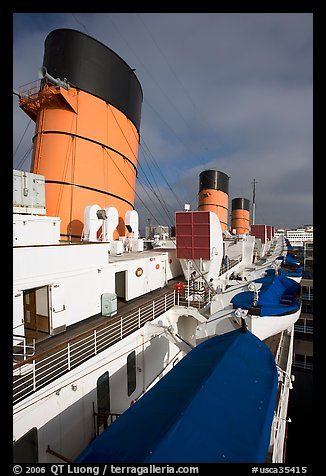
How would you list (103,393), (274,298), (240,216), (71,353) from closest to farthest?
(71,353) < (103,393) < (274,298) < (240,216)

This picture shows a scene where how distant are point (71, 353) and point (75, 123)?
30.6 ft

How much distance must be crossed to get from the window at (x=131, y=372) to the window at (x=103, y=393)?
3.01 ft

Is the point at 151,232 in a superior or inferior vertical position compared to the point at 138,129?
inferior

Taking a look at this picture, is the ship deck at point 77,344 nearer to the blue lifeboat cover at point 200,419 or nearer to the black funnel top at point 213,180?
the blue lifeboat cover at point 200,419

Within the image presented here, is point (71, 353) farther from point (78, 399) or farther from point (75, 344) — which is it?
point (78, 399)

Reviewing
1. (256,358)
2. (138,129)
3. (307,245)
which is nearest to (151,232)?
(138,129)

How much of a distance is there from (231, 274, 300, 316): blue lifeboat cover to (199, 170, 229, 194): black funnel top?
1906cm

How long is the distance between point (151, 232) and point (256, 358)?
723 inches

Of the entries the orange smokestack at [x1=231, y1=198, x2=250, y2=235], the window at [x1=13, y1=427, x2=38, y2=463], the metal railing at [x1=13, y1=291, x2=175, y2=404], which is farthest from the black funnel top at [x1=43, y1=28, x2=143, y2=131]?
the orange smokestack at [x1=231, y1=198, x2=250, y2=235]

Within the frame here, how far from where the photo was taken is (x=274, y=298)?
766cm

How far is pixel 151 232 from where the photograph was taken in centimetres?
2231

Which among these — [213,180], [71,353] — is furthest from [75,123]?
[213,180]

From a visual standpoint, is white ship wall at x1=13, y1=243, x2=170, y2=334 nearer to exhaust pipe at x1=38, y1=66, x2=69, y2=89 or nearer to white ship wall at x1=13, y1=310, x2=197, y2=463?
white ship wall at x1=13, y1=310, x2=197, y2=463
